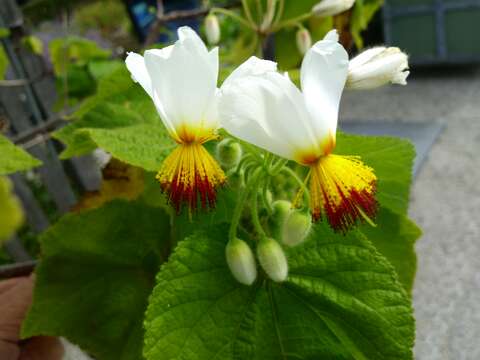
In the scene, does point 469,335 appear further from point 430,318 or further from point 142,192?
point 142,192

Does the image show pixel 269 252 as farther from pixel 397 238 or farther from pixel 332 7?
pixel 332 7

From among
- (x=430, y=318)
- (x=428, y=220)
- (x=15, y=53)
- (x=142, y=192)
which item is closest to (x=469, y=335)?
(x=430, y=318)

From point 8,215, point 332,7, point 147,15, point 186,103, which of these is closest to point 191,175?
point 186,103

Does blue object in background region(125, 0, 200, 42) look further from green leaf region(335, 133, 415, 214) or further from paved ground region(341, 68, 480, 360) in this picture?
green leaf region(335, 133, 415, 214)

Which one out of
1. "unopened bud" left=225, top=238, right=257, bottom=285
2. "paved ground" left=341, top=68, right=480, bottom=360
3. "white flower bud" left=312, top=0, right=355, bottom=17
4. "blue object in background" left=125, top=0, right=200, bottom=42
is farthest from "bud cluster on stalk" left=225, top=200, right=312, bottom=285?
"blue object in background" left=125, top=0, right=200, bottom=42

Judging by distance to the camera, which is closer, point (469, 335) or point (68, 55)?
point (68, 55)

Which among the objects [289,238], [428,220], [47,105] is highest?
[289,238]
